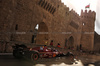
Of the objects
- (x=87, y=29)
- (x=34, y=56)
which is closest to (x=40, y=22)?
(x=34, y=56)

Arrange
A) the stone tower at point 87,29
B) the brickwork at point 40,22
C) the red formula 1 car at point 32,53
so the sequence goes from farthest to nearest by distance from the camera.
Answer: the stone tower at point 87,29 < the brickwork at point 40,22 < the red formula 1 car at point 32,53

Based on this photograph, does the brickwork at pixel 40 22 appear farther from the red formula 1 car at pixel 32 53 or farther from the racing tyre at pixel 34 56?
the racing tyre at pixel 34 56

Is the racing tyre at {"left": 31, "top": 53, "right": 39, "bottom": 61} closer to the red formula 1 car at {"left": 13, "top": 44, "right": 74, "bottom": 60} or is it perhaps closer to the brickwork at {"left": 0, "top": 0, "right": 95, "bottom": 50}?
the red formula 1 car at {"left": 13, "top": 44, "right": 74, "bottom": 60}

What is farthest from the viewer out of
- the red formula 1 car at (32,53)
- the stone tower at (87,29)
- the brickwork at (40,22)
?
the stone tower at (87,29)

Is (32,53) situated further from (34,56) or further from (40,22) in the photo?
(40,22)

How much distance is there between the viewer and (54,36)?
18.7 m

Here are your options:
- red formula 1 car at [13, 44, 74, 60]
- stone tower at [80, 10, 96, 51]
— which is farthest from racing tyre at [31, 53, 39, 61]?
stone tower at [80, 10, 96, 51]

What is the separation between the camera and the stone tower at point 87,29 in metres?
28.6

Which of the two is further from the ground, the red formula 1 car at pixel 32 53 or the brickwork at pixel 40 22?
the brickwork at pixel 40 22

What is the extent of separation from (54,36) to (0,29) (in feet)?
34.0

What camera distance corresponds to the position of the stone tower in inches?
1125

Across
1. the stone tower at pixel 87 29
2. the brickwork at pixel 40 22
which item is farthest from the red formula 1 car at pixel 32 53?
the stone tower at pixel 87 29

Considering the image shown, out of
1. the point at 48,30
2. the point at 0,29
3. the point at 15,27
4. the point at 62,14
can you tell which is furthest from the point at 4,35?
the point at 62,14

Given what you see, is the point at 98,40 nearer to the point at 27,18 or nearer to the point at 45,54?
the point at 27,18
